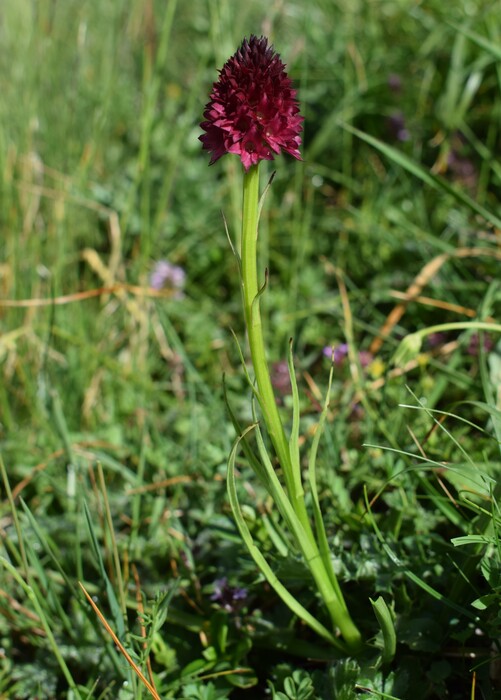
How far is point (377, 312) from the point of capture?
2000 mm

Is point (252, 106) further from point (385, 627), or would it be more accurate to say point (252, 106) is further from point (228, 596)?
point (228, 596)

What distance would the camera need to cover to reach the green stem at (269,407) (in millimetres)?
878

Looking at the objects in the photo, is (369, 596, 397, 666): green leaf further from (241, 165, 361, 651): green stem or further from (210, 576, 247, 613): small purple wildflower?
(210, 576, 247, 613): small purple wildflower

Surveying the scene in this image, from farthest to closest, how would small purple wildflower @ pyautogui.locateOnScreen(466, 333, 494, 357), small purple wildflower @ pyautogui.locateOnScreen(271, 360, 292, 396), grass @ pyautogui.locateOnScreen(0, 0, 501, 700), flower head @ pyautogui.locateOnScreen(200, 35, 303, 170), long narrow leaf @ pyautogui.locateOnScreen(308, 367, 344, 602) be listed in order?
1. small purple wildflower @ pyautogui.locateOnScreen(271, 360, 292, 396)
2. small purple wildflower @ pyautogui.locateOnScreen(466, 333, 494, 357)
3. grass @ pyautogui.locateOnScreen(0, 0, 501, 700)
4. long narrow leaf @ pyautogui.locateOnScreen(308, 367, 344, 602)
5. flower head @ pyautogui.locateOnScreen(200, 35, 303, 170)

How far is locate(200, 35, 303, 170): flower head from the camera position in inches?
Answer: 33.0

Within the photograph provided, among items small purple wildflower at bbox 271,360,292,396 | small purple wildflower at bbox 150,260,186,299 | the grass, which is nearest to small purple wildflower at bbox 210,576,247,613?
the grass

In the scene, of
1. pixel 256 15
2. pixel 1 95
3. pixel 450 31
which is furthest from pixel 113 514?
pixel 256 15

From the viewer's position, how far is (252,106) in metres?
0.85

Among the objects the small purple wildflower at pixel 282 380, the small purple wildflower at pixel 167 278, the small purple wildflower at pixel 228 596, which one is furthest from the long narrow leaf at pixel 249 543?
the small purple wildflower at pixel 167 278

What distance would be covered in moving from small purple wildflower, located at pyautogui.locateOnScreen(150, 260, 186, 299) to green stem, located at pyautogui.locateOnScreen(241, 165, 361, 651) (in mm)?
1402

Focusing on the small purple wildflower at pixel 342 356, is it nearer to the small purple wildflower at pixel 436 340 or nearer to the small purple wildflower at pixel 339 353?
the small purple wildflower at pixel 339 353

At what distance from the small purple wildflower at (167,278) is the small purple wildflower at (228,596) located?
3.96 feet

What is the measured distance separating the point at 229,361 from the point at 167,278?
0.40 m

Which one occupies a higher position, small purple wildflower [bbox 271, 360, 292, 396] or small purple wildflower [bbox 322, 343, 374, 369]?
small purple wildflower [bbox 322, 343, 374, 369]
